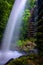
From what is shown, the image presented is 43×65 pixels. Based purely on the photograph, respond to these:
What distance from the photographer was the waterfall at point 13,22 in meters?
11.2

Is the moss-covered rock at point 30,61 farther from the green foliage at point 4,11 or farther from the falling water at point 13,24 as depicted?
the green foliage at point 4,11

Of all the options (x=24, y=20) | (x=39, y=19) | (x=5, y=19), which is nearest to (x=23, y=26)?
(x=24, y=20)

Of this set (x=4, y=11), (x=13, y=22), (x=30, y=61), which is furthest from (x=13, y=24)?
(x=30, y=61)

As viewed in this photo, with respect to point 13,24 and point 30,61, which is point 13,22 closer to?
point 13,24

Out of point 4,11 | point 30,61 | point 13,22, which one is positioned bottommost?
point 30,61

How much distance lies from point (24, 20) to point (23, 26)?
0.36 metres

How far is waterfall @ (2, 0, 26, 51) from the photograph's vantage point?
11.2 m

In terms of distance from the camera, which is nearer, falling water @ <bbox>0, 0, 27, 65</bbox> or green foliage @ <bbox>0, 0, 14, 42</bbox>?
falling water @ <bbox>0, 0, 27, 65</bbox>

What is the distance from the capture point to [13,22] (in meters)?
11.5

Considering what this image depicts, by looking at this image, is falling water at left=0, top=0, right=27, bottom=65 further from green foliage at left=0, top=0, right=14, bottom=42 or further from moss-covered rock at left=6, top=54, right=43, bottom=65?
moss-covered rock at left=6, top=54, right=43, bottom=65

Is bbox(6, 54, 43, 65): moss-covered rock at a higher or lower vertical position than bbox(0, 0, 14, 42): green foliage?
lower

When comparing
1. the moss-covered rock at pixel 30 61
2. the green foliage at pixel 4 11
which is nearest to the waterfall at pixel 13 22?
the green foliage at pixel 4 11

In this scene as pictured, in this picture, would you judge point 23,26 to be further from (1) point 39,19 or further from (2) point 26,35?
(1) point 39,19

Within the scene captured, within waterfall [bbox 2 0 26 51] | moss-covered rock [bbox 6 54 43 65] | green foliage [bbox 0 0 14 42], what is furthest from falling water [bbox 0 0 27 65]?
moss-covered rock [bbox 6 54 43 65]
